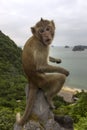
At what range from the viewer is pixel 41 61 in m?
8.16

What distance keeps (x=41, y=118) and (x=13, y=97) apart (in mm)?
24965

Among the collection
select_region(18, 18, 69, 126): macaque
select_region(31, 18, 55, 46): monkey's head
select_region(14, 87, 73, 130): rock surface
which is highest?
select_region(31, 18, 55, 46): monkey's head

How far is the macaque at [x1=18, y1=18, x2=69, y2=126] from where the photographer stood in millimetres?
8094

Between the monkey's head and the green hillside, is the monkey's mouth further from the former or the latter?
the green hillside

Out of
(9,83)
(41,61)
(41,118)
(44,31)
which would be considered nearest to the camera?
(44,31)

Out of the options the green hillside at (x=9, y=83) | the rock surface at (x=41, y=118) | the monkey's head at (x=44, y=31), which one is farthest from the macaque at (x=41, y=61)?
the green hillside at (x=9, y=83)

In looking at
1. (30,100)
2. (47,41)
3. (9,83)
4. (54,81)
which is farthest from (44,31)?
(9,83)

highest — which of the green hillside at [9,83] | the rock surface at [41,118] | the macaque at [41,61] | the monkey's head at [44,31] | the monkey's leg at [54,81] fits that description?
the monkey's head at [44,31]

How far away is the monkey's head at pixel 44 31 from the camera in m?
8.04

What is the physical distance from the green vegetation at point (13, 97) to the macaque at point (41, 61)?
23.1ft

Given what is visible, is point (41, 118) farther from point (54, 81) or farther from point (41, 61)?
point (41, 61)

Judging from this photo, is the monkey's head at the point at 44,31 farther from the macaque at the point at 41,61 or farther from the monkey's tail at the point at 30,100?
the monkey's tail at the point at 30,100

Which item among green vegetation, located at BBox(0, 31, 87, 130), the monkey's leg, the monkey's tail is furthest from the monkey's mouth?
green vegetation, located at BBox(0, 31, 87, 130)

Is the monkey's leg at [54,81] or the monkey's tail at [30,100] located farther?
the monkey's tail at [30,100]
